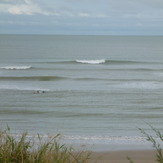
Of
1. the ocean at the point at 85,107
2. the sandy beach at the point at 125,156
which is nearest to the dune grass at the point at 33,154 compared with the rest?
the ocean at the point at 85,107

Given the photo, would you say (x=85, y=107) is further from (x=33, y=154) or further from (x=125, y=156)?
(x=33, y=154)

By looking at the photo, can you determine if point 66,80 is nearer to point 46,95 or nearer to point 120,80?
point 120,80

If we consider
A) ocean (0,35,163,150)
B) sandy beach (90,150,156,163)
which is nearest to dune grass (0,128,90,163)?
ocean (0,35,163,150)

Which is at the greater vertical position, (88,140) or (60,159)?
(60,159)

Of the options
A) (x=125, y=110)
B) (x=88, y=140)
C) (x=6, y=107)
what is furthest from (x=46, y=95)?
(x=88, y=140)

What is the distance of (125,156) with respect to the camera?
943 cm

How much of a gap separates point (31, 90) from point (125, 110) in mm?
7078

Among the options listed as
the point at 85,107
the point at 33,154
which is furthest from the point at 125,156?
the point at 85,107

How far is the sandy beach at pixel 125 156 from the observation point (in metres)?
9.16

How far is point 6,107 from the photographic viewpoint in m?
16.7

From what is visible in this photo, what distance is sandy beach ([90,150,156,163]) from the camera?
916 centimetres

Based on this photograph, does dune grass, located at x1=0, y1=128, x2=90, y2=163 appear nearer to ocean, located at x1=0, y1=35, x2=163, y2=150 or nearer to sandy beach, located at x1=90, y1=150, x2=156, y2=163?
ocean, located at x1=0, y1=35, x2=163, y2=150

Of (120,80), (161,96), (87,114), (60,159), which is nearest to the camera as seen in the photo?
(60,159)

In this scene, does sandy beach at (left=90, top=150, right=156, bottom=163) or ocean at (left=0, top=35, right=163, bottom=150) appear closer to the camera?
sandy beach at (left=90, top=150, right=156, bottom=163)
